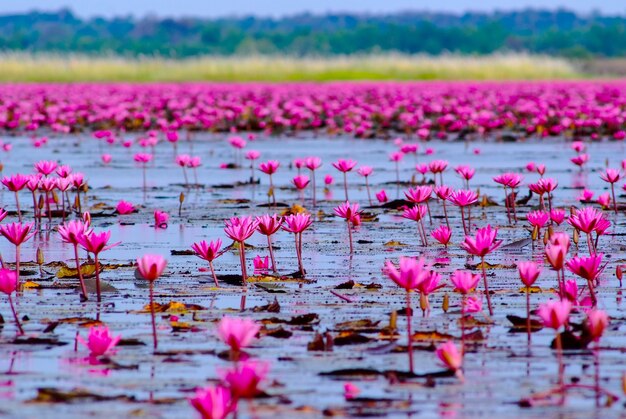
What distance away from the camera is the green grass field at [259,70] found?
4509cm

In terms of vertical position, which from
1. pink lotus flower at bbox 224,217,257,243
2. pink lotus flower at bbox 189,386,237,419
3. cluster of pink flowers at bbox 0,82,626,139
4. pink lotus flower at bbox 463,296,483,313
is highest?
A: cluster of pink flowers at bbox 0,82,626,139

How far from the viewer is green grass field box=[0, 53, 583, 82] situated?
45.1 m

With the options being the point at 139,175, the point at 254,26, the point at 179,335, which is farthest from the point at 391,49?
the point at 179,335

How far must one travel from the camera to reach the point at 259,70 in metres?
46.8

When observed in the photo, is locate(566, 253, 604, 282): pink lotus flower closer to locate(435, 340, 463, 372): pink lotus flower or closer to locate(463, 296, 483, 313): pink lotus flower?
locate(463, 296, 483, 313): pink lotus flower

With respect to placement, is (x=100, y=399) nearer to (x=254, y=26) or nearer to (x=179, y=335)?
(x=179, y=335)

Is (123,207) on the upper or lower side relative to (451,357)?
upper

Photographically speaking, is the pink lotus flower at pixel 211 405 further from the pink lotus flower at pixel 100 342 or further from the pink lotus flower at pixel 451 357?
the pink lotus flower at pixel 100 342

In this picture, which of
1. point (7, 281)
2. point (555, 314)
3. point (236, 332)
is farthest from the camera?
point (7, 281)

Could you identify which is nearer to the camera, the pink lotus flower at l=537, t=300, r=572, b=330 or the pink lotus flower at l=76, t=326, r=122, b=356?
the pink lotus flower at l=537, t=300, r=572, b=330

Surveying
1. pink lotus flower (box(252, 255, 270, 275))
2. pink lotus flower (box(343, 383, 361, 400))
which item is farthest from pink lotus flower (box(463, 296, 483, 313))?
pink lotus flower (box(252, 255, 270, 275))

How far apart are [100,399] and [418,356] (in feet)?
3.60

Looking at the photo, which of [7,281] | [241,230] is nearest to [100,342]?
[7,281]

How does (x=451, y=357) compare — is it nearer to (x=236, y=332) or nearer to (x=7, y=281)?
(x=236, y=332)
